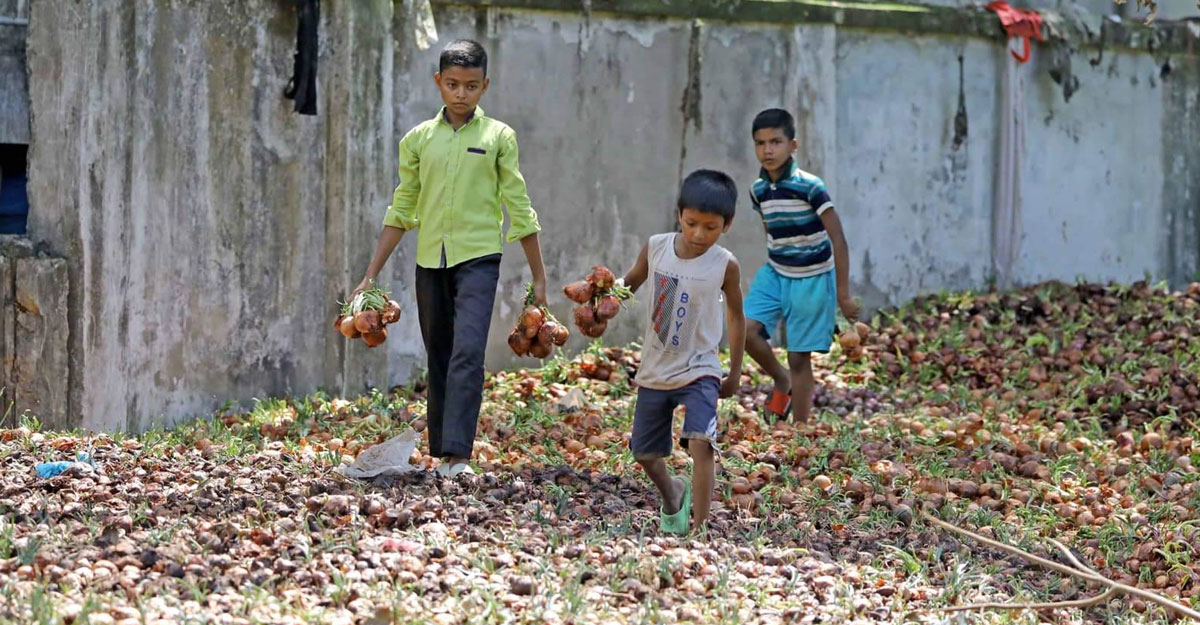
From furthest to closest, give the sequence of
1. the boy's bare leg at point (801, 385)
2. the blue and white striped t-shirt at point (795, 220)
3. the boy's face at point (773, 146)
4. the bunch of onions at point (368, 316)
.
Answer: the boy's bare leg at point (801, 385) < the blue and white striped t-shirt at point (795, 220) < the boy's face at point (773, 146) < the bunch of onions at point (368, 316)

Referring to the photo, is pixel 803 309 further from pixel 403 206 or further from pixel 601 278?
pixel 403 206

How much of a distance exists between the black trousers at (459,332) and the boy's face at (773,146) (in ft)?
6.10

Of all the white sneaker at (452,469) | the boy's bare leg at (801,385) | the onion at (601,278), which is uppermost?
the onion at (601,278)

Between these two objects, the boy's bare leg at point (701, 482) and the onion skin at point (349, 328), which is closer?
the boy's bare leg at point (701, 482)

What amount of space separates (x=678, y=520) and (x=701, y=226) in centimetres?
104

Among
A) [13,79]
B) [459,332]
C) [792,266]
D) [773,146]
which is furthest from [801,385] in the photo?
[13,79]

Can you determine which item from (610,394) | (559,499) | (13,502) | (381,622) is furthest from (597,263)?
(381,622)

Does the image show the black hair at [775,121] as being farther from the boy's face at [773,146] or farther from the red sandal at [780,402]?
the red sandal at [780,402]

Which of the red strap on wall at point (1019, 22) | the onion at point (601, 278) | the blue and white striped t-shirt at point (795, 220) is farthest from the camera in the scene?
the red strap on wall at point (1019, 22)

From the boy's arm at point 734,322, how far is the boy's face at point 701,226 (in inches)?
4.8

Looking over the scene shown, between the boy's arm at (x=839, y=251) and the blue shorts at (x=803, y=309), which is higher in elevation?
the boy's arm at (x=839, y=251)

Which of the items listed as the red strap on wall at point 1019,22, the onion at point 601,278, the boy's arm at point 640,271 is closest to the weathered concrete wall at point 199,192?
the onion at point 601,278

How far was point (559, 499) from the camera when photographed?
570 cm

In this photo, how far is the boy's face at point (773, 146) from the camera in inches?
294
